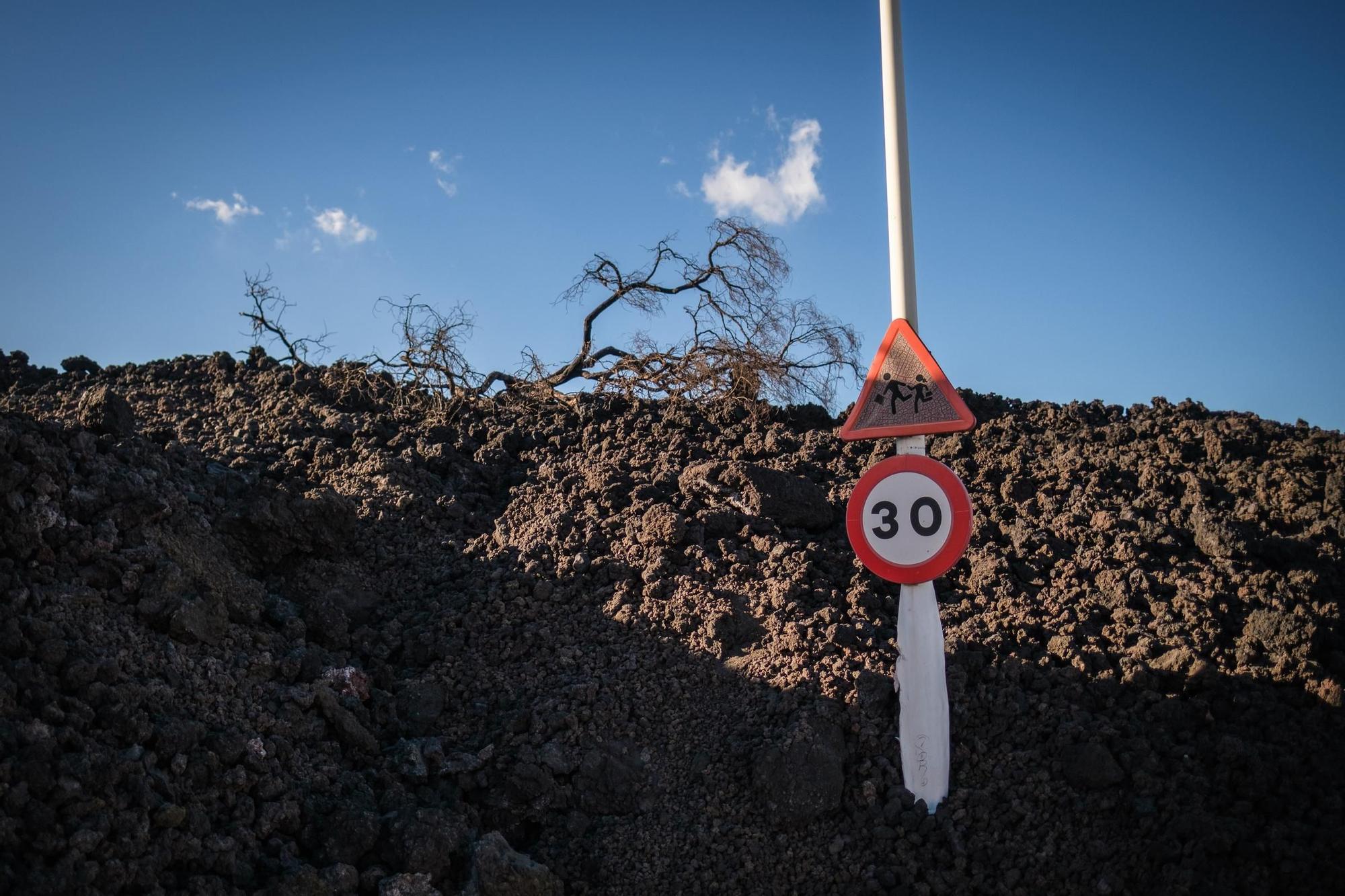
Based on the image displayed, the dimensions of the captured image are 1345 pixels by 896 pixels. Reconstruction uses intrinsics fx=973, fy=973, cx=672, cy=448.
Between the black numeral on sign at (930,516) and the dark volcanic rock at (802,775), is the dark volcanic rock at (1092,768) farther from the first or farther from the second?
the black numeral on sign at (930,516)

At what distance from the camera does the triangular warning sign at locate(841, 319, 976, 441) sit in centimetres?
520

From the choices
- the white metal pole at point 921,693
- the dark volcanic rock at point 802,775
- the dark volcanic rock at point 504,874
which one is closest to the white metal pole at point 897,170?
the white metal pole at point 921,693

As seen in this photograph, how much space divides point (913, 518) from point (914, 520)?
1 cm

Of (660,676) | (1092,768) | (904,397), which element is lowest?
(1092,768)

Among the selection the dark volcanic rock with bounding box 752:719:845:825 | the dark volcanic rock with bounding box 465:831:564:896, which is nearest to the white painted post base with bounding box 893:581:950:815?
the dark volcanic rock with bounding box 752:719:845:825

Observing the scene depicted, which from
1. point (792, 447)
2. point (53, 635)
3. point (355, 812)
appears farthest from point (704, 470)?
point (53, 635)

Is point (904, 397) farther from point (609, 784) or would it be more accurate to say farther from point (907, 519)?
point (609, 784)

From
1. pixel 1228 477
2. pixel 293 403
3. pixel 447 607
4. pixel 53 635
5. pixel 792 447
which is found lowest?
pixel 53 635

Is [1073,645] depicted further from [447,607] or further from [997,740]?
[447,607]

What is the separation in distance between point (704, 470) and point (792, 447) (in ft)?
3.66

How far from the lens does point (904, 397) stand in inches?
208

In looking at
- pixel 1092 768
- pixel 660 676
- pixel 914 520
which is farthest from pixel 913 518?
pixel 660 676

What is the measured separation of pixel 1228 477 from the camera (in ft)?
22.9

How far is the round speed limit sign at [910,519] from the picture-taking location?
5.09 metres
